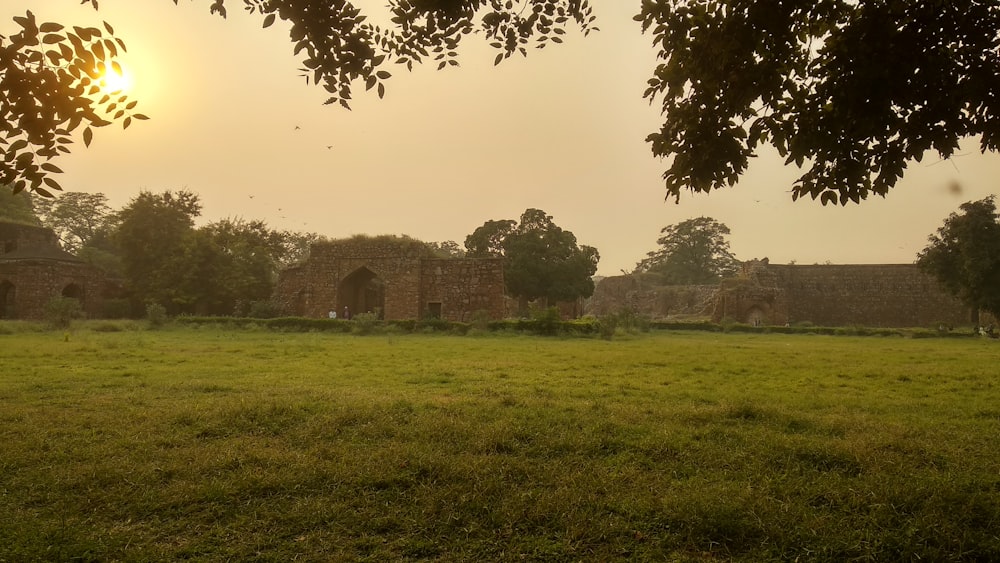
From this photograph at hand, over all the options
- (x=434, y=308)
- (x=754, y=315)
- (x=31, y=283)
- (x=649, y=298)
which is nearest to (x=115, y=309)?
(x=31, y=283)

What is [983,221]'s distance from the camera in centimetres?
2355

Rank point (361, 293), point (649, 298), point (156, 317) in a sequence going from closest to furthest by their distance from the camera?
point (156, 317)
point (361, 293)
point (649, 298)

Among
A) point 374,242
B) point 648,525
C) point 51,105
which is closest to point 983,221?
point 374,242

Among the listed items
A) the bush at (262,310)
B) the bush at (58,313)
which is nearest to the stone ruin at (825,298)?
the bush at (262,310)

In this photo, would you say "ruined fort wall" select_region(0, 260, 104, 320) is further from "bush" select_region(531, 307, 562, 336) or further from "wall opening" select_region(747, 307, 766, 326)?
"wall opening" select_region(747, 307, 766, 326)

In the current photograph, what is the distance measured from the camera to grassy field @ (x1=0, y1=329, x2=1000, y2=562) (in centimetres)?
275

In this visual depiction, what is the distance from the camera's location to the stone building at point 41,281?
25.9m

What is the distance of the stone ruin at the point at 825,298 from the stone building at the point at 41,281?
26445mm

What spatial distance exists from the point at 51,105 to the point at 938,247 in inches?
1181

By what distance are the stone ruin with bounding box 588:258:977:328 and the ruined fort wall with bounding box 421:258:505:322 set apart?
956 cm

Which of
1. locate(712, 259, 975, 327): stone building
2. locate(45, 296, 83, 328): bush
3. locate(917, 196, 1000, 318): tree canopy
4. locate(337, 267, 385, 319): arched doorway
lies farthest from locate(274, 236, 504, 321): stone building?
locate(917, 196, 1000, 318): tree canopy

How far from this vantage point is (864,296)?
36.1 m

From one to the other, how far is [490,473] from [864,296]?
129 ft

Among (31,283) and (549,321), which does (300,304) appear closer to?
(31,283)
